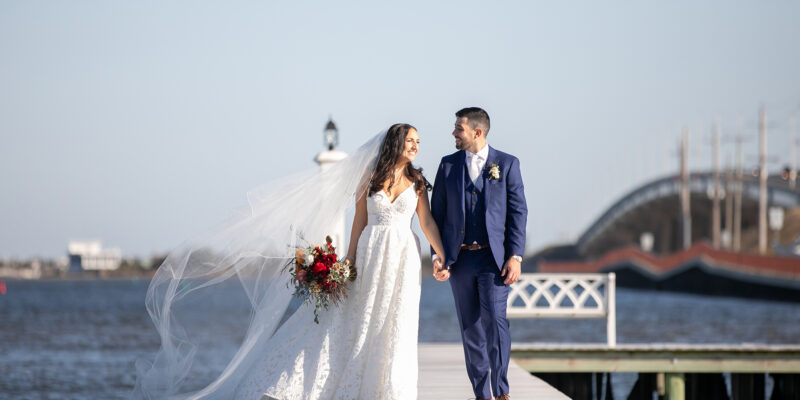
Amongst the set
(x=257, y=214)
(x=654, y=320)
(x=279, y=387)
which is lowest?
(x=654, y=320)

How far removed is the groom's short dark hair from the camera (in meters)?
6.83

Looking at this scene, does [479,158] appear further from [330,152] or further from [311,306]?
[330,152]

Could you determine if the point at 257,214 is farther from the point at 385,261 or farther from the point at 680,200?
the point at 680,200

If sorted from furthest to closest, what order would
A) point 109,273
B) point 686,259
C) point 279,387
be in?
point 109,273 → point 686,259 → point 279,387

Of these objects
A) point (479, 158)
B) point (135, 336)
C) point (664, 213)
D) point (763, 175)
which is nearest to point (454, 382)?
point (479, 158)

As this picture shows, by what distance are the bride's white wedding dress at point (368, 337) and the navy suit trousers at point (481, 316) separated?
0.29 m

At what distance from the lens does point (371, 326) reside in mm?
6828

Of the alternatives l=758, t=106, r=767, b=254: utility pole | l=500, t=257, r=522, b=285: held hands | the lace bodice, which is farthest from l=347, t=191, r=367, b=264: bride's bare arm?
l=758, t=106, r=767, b=254: utility pole

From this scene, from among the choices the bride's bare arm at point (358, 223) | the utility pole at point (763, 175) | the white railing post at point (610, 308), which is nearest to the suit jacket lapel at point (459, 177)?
the bride's bare arm at point (358, 223)

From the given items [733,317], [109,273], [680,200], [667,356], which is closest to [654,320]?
[733,317]

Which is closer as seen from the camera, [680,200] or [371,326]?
[371,326]

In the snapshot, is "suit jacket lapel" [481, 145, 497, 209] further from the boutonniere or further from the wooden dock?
the wooden dock

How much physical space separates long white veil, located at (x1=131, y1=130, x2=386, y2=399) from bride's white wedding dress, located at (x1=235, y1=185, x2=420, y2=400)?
0.42 metres

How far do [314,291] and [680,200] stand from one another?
73.7 m
